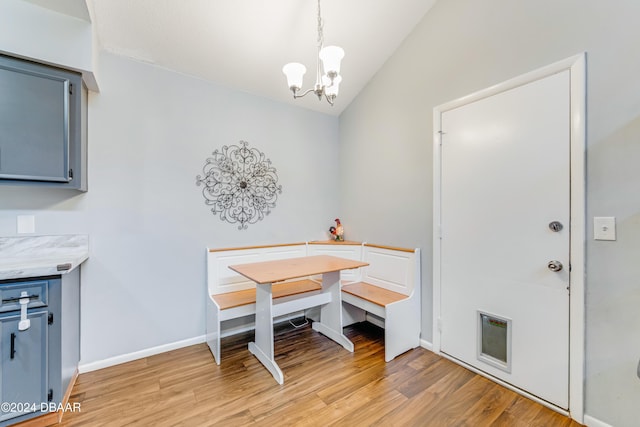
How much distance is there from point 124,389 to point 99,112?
213cm

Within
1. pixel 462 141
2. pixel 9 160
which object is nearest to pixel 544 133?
pixel 462 141

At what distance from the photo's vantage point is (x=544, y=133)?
1.82m

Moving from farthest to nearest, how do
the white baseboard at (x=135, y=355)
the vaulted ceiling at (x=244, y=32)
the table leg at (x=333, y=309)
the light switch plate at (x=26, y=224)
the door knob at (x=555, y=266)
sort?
the table leg at (x=333, y=309) → the white baseboard at (x=135, y=355) → the vaulted ceiling at (x=244, y=32) → the light switch plate at (x=26, y=224) → the door knob at (x=555, y=266)

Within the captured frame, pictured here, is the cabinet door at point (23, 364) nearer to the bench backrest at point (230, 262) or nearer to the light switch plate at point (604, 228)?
the bench backrest at point (230, 262)

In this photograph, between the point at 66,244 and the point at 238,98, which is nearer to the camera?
the point at 66,244

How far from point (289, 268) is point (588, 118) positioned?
2243 mm

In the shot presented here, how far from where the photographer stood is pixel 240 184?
9.36 ft

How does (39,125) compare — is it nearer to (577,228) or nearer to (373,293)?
Answer: (373,293)

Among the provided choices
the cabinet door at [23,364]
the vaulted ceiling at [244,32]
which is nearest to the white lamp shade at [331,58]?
the vaulted ceiling at [244,32]

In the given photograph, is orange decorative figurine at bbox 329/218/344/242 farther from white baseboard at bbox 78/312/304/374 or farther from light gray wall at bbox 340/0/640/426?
white baseboard at bbox 78/312/304/374

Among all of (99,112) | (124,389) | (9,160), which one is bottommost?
(124,389)

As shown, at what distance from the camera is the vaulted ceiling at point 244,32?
6.73 ft

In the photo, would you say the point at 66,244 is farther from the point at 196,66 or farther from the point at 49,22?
the point at 196,66

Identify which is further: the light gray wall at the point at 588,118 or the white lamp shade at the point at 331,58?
the white lamp shade at the point at 331,58
